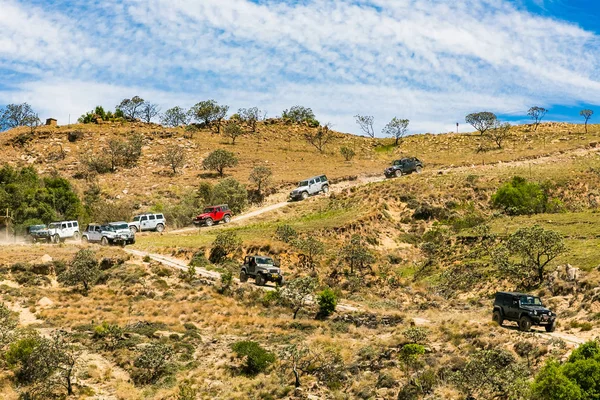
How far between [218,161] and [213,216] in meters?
21.4

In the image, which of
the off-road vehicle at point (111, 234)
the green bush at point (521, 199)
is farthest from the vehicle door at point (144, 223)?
the green bush at point (521, 199)

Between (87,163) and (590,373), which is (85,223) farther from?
(590,373)

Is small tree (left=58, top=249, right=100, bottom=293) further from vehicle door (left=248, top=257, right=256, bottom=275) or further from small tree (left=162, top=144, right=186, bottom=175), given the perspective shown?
small tree (left=162, top=144, right=186, bottom=175)

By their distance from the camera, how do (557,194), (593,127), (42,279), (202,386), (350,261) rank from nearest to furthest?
(202,386), (42,279), (350,261), (557,194), (593,127)

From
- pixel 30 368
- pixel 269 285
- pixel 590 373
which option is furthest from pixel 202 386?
pixel 590 373

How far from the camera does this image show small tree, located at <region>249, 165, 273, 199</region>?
222 ft

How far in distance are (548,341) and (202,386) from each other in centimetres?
1457

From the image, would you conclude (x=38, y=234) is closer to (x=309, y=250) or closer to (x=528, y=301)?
(x=309, y=250)

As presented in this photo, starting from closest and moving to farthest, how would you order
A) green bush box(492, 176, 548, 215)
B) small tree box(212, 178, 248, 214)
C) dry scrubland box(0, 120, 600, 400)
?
dry scrubland box(0, 120, 600, 400) < green bush box(492, 176, 548, 215) < small tree box(212, 178, 248, 214)

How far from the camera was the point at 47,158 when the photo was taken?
8500 centimetres

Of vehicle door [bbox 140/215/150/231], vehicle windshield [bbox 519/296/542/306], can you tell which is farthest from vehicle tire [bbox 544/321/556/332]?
vehicle door [bbox 140/215/150/231]

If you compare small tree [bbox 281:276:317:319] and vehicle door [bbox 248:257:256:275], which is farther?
vehicle door [bbox 248:257:256:275]

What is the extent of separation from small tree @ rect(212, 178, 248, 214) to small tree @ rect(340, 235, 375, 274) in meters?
21.1

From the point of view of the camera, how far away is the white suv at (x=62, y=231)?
4828 centimetres
